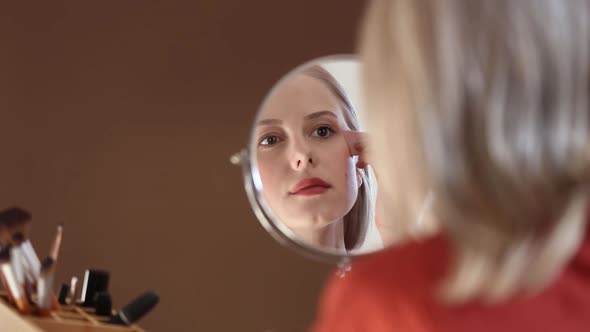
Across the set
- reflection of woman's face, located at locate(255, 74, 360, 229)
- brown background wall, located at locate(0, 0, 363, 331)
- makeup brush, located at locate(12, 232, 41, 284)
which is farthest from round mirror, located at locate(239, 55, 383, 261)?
makeup brush, located at locate(12, 232, 41, 284)

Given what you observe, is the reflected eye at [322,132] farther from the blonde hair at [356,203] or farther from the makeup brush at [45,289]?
the makeup brush at [45,289]

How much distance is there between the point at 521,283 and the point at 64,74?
3.52ft

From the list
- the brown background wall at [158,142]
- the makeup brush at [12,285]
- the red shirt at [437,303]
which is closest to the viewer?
the red shirt at [437,303]

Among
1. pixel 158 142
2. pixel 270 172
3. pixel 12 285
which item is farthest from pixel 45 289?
pixel 158 142

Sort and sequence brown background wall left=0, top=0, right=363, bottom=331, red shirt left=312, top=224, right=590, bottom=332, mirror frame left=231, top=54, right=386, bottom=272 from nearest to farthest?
red shirt left=312, top=224, right=590, bottom=332, mirror frame left=231, top=54, right=386, bottom=272, brown background wall left=0, top=0, right=363, bottom=331

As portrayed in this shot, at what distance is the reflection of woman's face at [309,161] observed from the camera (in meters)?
1.20

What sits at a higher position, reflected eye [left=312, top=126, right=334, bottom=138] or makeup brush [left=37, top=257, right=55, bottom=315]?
reflected eye [left=312, top=126, right=334, bottom=138]

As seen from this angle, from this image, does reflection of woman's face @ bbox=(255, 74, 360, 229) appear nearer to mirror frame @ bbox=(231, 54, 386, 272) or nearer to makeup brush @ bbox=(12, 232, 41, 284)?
mirror frame @ bbox=(231, 54, 386, 272)

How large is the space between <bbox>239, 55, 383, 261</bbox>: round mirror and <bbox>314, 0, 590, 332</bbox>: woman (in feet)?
2.19

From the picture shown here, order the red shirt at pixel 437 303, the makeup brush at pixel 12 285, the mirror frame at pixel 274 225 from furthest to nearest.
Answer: the mirror frame at pixel 274 225 → the makeup brush at pixel 12 285 → the red shirt at pixel 437 303

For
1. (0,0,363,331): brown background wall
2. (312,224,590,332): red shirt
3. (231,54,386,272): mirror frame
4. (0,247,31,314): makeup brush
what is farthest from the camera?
(0,0,363,331): brown background wall

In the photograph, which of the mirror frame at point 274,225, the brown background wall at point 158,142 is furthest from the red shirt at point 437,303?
the brown background wall at point 158,142

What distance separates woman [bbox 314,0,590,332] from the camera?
483 millimetres

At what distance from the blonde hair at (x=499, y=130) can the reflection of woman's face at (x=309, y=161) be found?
685mm
